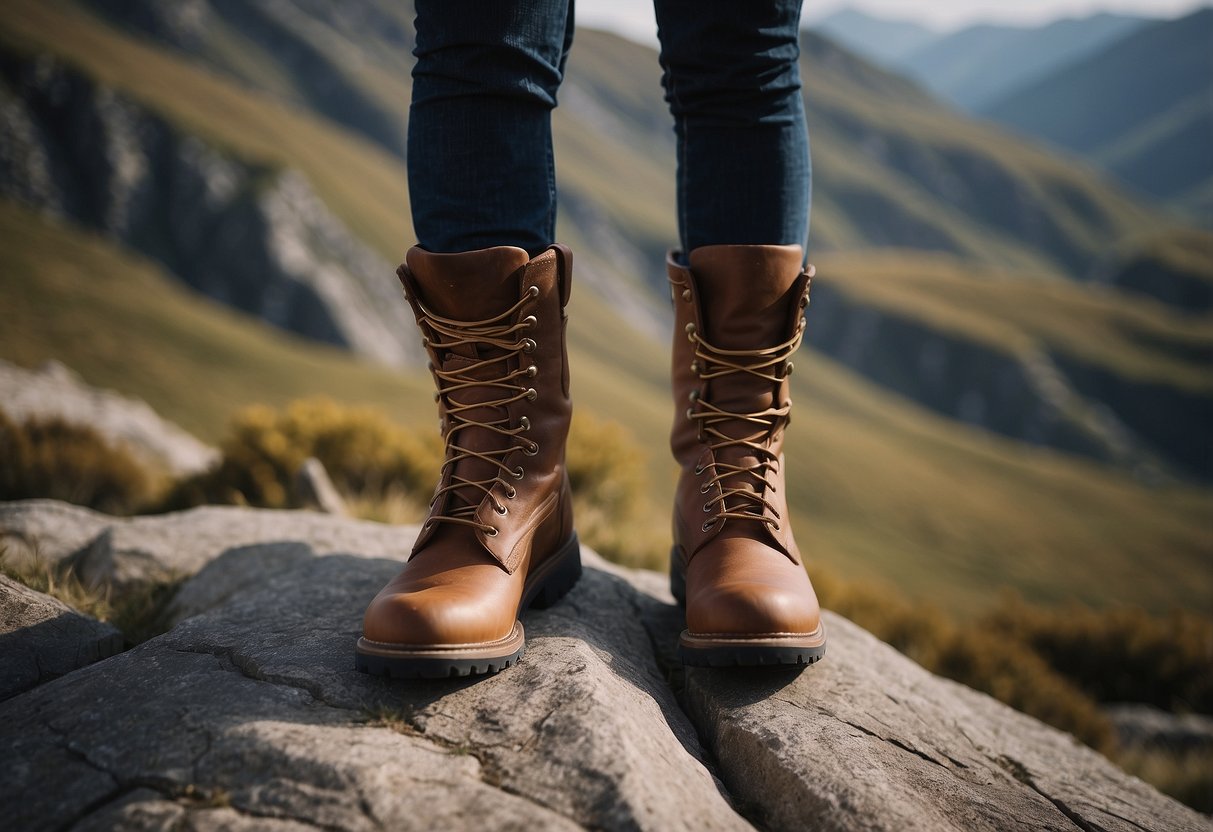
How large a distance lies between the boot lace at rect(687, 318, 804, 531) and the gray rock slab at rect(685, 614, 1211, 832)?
1.41 ft

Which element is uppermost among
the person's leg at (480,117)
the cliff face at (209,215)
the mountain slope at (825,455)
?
the cliff face at (209,215)

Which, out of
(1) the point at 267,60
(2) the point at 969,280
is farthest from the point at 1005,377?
(1) the point at 267,60

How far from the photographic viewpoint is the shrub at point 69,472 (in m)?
5.82

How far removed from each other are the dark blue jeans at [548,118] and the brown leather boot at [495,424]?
105 mm

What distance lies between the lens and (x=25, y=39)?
5297 centimetres

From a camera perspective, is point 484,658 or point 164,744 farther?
point 484,658

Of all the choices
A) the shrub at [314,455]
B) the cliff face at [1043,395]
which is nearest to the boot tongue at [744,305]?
the shrub at [314,455]

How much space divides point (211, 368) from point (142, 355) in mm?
2064

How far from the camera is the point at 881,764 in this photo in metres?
1.69

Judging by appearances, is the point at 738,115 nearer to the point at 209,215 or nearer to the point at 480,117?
the point at 480,117

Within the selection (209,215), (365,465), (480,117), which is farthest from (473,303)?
(209,215)

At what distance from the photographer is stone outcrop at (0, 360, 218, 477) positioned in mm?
8859

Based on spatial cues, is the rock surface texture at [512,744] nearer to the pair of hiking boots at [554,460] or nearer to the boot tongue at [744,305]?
the pair of hiking boots at [554,460]

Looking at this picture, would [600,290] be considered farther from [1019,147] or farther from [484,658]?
[1019,147]
